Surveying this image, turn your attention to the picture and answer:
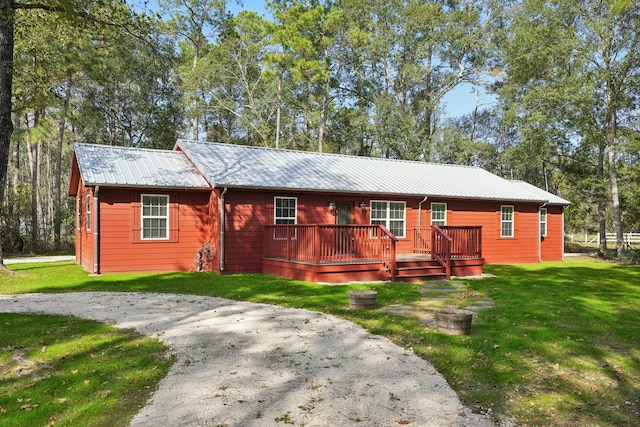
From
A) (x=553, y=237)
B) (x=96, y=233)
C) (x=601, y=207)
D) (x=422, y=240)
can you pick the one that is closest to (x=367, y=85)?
(x=601, y=207)

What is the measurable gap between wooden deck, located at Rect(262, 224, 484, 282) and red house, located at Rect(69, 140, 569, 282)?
31mm

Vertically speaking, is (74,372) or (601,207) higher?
(601,207)

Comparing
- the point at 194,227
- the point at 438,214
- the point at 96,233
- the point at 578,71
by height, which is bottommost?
the point at 96,233

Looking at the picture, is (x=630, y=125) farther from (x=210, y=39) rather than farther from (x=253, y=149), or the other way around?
(x=210, y=39)

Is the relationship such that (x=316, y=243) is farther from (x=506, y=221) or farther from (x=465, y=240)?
(x=506, y=221)

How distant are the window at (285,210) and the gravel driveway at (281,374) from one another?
23.0ft

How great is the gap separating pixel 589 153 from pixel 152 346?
120ft

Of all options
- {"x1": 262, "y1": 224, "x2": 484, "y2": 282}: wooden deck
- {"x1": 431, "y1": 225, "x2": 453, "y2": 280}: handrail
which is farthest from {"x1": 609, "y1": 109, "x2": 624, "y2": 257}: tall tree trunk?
{"x1": 431, "y1": 225, "x2": 453, "y2": 280}: handrail

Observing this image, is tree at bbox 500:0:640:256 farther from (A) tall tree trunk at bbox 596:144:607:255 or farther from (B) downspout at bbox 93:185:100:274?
(B) downspout at bbox 93:185:100:274

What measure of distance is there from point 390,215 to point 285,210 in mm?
4162

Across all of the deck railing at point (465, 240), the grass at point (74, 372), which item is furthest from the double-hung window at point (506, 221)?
the grass at point (74, 372)

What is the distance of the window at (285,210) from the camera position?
50.4 feet

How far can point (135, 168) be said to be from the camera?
1514 cm

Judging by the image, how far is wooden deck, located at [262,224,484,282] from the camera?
12617 mm
